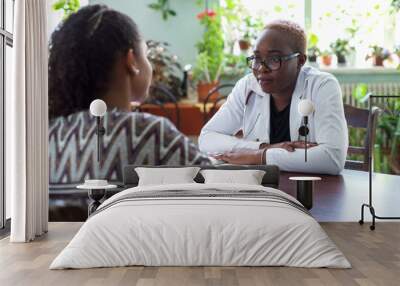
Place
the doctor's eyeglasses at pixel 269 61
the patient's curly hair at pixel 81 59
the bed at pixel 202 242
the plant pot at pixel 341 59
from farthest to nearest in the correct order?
the plant pot at pixel 341 59 → the patient's curly hair at pixel 81 59 → the doctor's eyeglasses at pixel 269 61 → the bed at pixel 202 242

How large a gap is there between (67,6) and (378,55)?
2.84 meters

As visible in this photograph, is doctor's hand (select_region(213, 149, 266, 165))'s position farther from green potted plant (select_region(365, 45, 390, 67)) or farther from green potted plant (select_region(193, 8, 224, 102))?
green potted plant (select_region(365, 45, 390, 67))

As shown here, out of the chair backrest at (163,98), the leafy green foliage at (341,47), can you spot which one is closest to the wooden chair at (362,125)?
the leafy green foliage at (341,47)

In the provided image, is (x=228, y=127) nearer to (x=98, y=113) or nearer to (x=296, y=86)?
(x=296, y=86)

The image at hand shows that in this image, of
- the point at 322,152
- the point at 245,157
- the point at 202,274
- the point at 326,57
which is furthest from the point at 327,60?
the point at 202,274

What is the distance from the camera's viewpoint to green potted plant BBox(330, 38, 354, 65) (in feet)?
22.5

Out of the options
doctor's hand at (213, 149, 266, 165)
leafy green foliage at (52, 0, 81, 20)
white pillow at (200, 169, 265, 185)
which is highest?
leafy green foliage at (52, 0, 81, 20)

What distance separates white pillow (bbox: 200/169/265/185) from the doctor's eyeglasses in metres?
0.87

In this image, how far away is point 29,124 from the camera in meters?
5.66

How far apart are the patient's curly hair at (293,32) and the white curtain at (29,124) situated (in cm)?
191

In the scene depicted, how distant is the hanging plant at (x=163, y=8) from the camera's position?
6.66 m

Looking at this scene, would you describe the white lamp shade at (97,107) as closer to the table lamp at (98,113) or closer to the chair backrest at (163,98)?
the table lamp at (98,113)

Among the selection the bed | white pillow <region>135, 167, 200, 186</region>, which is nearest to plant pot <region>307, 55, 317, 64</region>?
white pillow <region>135, 167, 200, 186</region>

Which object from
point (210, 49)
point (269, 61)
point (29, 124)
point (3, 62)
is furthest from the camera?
point (210, 49)
